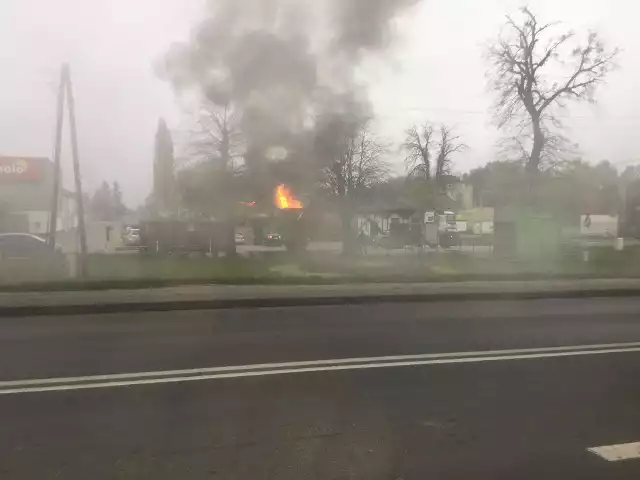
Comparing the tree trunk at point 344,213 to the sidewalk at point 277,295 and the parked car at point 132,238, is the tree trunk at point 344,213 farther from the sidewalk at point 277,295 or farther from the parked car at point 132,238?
the parked car at point 132,238

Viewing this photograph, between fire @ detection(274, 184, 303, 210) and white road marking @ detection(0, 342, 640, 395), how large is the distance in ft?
19.7

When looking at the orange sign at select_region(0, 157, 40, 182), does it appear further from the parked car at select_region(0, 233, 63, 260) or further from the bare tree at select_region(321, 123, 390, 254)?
the bare tree at select_region(321, 123, 390, 254)

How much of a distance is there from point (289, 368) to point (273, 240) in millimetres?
6585

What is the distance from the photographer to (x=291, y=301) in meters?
7.12

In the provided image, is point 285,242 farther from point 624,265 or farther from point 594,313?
point 624,265

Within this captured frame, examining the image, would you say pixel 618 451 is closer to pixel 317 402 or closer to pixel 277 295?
pixel 317 402

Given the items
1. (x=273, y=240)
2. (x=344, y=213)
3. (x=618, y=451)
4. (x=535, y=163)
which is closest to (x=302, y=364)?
(x=618, y=451)

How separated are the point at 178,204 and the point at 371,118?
140 inches

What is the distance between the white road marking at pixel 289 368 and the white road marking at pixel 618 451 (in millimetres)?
1497

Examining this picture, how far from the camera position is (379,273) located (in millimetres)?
9922

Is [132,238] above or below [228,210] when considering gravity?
below

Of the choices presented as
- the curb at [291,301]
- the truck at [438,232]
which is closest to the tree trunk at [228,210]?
the curb at [291,301]

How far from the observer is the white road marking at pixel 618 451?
2.34 metres

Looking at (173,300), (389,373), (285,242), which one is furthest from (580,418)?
(285,242)
